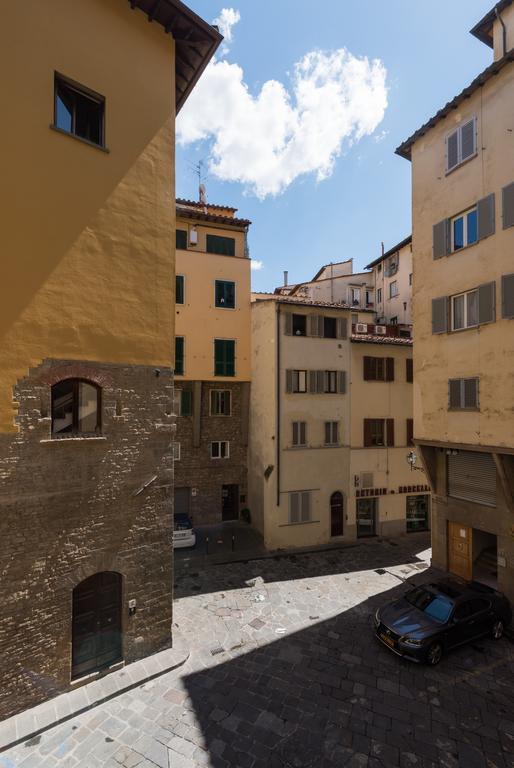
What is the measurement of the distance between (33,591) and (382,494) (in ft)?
57.8

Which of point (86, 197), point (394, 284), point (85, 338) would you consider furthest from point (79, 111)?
point (394, 284)

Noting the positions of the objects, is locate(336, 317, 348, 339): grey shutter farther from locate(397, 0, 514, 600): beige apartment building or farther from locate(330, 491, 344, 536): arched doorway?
locate(330, 491, 344, 536): arched doorway

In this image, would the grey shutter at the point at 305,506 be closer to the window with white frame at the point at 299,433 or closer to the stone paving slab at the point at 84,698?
the window with white frame at the point at 299,433

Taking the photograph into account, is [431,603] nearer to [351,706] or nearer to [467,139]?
[351,706]

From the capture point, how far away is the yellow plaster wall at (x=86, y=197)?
872cm

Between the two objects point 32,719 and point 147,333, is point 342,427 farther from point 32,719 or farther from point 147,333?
point 32,719

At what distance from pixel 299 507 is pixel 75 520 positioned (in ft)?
42.1

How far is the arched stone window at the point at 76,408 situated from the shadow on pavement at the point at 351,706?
7065 mm

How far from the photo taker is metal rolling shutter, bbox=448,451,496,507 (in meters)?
14.8

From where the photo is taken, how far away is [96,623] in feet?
33.1

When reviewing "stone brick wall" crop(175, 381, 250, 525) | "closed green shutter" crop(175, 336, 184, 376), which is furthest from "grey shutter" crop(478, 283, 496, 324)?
"closed green shutter" crop(175, 336, 184, 376)

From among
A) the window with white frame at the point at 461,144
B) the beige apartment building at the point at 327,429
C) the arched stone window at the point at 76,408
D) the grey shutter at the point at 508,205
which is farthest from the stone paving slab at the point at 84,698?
the window with white frame at the point at 461,144

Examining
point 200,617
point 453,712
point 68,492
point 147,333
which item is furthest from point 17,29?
point 453,712

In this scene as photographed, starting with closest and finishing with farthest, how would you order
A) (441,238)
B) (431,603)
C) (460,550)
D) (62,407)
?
1. (62,407)
2. (431,603)
3. (441,238)
4. (460,550)
